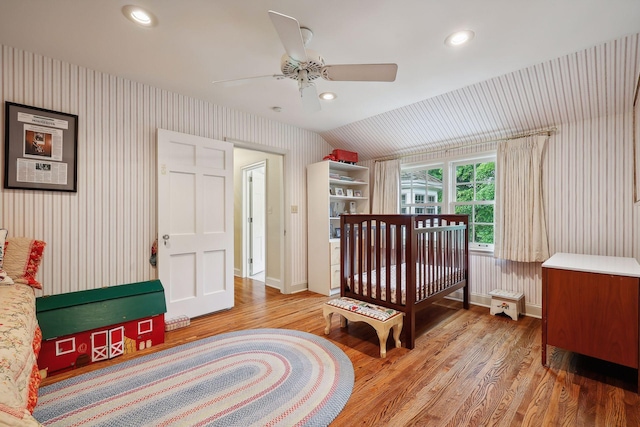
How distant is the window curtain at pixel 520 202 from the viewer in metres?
2.89

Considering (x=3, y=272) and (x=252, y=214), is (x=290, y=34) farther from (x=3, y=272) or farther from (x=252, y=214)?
(x=252, y=214)

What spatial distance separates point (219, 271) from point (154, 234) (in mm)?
771

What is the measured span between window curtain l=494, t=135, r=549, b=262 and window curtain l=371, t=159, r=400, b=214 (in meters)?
1.27

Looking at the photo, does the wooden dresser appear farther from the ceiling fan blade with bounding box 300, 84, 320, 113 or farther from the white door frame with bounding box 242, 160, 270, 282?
the white door frame with bounding box 242, 160, 270, 282

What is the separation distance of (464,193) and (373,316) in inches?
89.9

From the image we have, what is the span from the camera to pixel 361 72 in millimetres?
1790

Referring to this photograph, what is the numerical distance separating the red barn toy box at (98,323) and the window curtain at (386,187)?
9.93 feet

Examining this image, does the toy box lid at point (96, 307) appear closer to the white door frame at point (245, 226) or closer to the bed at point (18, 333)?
the bed at point (18, 333)

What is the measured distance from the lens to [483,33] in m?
1.90

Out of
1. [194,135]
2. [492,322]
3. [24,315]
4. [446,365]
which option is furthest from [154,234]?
[492,322]

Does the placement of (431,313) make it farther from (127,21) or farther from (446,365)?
(127,21)

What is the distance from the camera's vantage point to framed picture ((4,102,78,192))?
2.10 meters

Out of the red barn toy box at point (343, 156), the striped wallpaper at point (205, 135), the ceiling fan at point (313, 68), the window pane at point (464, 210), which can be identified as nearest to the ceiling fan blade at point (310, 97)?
the ceiling fan at point (313, 68)

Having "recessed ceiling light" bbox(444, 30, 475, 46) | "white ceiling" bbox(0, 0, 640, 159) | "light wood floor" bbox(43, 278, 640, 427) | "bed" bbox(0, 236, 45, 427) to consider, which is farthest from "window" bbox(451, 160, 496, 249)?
"bed" bbox(0, 236, 45, 427)
